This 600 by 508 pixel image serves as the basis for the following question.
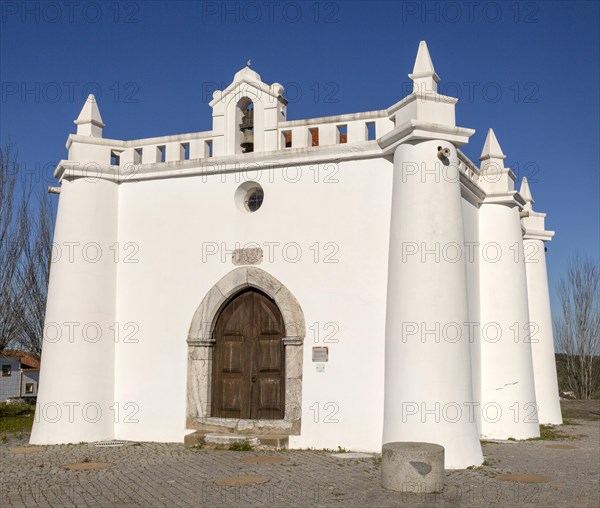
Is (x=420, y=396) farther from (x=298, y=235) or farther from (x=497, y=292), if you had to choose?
(x=497, y=292)

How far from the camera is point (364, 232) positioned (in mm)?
11141

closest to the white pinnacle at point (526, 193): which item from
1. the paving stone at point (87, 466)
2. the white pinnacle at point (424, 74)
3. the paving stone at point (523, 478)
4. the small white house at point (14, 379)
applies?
the white pinnacle at point (424, 74)

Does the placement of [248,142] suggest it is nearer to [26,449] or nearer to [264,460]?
[264,460]

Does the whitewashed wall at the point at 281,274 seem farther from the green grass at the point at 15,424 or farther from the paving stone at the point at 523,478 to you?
the green grass at the point at 15,424

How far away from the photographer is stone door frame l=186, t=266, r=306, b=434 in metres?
11.2

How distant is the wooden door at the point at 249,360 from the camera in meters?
11.6

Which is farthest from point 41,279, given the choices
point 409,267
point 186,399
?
point 409,267

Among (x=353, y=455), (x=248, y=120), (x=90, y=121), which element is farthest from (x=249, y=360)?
(x=90, y=121)

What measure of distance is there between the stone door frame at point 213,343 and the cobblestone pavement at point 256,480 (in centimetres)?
66

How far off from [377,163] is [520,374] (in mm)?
5132

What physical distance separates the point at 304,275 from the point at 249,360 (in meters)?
1.75

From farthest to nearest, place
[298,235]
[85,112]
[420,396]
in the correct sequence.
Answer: [85,112] < [298,235] < [420,396]

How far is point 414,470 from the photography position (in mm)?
7773

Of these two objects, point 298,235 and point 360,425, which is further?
point 298,235
